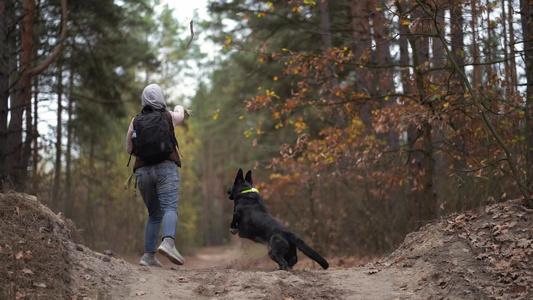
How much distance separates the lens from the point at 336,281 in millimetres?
6809

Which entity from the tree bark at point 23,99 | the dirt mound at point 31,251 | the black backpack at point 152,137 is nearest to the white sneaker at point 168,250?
the black backpack at point 152,137

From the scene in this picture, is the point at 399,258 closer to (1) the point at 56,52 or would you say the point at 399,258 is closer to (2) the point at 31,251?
(2) the point at 31,251

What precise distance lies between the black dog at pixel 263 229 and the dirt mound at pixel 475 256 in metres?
1.22

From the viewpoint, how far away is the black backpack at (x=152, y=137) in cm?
710

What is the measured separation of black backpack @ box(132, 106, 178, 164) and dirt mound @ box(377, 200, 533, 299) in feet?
11.1

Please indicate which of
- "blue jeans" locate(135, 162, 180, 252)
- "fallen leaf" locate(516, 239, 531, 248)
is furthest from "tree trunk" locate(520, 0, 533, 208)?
"blue jeans" locate(135, 162, 180, 252)

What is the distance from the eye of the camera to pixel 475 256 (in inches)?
261

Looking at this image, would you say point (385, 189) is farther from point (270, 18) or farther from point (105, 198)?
point (105, 198)

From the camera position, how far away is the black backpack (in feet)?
23.3

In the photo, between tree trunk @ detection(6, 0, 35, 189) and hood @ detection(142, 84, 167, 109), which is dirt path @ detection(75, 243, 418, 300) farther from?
tree trunk @ detection(6, 0, 35, 189)

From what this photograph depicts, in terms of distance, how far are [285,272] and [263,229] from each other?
100 centimetres

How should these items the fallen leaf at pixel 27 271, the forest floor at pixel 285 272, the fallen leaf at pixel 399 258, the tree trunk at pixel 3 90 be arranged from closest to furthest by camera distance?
the fallen leaf at pixel 27 271
the forest floor at pixel 285 272
the fallen leaf at pixel 399 258
the tree trunk at pixel 3 90

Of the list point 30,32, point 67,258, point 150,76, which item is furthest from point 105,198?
point 150,76

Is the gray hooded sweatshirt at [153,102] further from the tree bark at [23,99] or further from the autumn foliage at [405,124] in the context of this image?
the tree bark at [23,99]
